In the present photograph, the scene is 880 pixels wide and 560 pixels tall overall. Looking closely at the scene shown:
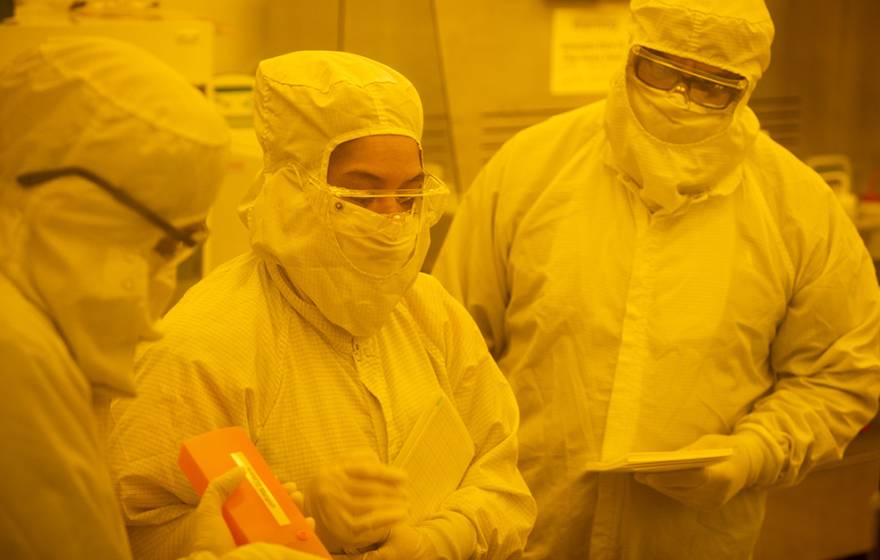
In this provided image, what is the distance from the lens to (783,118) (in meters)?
3.32

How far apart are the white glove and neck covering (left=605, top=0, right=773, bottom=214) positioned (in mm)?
1060

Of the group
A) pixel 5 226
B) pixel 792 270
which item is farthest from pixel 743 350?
pixel 5 226

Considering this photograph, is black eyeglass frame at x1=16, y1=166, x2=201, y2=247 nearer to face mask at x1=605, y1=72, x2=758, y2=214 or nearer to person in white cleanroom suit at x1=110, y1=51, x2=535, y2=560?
person in white cleanroom suit at x1=110, y1=51, x2=535, y2=560

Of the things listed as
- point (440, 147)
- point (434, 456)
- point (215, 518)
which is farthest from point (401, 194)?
point (440, 147)

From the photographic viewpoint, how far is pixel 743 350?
79.2 inches

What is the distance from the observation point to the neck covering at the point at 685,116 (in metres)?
1.94

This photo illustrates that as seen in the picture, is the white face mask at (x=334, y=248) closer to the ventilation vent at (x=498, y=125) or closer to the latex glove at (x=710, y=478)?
the latex glove at (x=710, y=478)

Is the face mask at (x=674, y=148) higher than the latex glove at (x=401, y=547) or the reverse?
higher

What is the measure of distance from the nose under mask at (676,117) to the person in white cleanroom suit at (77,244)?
3.45ft

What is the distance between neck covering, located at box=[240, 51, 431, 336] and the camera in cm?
144

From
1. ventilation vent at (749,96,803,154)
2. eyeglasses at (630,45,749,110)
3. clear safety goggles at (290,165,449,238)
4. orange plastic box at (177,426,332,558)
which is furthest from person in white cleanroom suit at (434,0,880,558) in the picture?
ventilation vent at (749,96,803,154)

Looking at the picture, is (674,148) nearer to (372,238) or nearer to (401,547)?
(372,238)

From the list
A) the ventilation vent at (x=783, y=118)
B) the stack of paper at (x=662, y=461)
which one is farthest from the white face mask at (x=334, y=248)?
the ventilation vent at (x=783, y=118)

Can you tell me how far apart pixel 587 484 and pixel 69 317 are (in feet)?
3.90
